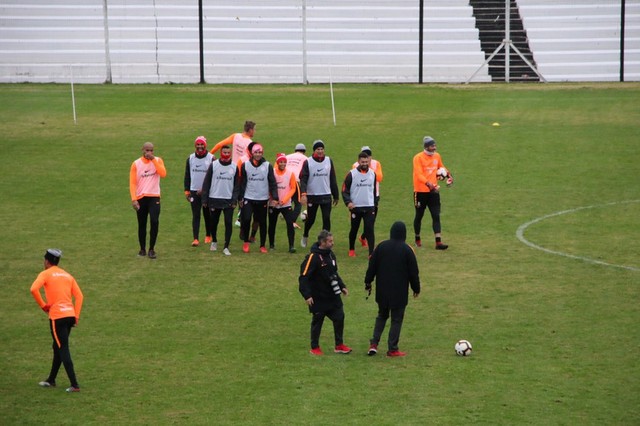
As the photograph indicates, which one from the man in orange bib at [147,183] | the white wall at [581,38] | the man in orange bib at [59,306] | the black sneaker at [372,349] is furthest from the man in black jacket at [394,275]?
the white wall at [581,38]

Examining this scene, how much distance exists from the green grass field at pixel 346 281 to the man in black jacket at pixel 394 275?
72 cm

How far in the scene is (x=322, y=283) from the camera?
1580 cm

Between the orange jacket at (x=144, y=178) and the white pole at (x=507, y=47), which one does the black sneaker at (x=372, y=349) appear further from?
the white pole at (x=507, y=47)

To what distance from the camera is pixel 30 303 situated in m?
19.0

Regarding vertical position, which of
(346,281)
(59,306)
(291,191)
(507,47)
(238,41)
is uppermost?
(238,41)

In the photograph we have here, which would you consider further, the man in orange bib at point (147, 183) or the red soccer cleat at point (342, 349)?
the man in orange bib at point (147, 183)

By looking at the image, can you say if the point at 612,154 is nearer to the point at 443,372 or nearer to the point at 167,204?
the point at 167,204

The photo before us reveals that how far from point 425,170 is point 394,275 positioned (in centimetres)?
716

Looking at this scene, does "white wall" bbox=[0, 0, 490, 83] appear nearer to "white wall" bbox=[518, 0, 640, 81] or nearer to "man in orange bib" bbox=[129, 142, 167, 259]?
"white wall" bbox=[518, 0, 640, 81]

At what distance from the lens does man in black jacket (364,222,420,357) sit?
617 inches

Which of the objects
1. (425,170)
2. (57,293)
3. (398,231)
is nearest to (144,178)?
(425,170)

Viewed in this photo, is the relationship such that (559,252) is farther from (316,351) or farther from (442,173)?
(316,351)

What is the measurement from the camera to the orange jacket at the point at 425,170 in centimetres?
2247

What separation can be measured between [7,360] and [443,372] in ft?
21.0
